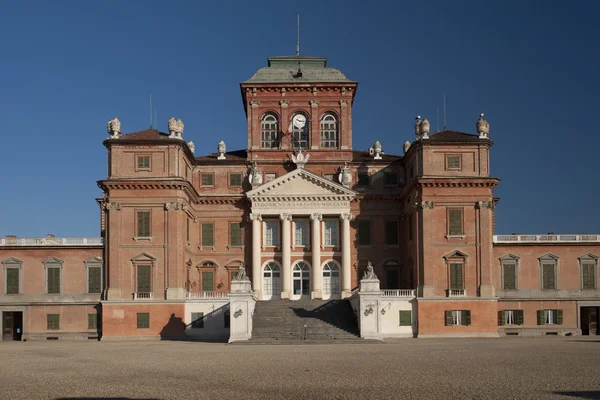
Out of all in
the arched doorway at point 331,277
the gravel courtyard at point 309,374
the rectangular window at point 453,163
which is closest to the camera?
the gravel courtyard at point 309,374

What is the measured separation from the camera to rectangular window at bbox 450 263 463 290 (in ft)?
188

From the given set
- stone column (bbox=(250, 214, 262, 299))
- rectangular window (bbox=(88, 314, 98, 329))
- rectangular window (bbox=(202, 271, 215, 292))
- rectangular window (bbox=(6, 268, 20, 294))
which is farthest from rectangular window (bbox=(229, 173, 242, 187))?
rectangular window (bbox=(6, 268, 20, 294))

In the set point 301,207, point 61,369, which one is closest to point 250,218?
point 301,207

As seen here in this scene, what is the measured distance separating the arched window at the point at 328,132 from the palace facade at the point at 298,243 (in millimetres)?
80

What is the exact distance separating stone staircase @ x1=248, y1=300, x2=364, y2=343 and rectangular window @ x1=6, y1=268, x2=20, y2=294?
58.6 feet

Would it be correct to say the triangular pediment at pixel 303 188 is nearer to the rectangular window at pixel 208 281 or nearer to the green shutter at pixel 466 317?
the rectangular window at pixel 208 281

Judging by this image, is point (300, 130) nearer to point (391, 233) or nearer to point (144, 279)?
point (391, 233)

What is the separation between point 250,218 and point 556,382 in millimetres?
39642

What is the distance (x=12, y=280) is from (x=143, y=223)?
11.0 metres

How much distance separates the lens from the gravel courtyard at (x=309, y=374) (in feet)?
76.4

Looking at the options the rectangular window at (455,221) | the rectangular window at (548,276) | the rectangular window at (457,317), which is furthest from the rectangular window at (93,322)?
the rectangular window at (548,276)

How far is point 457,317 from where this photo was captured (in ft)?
187

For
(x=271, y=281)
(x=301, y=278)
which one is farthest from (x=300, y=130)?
(x=271, y=281)

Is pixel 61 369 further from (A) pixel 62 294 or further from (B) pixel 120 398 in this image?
(A) pixel 62 294
